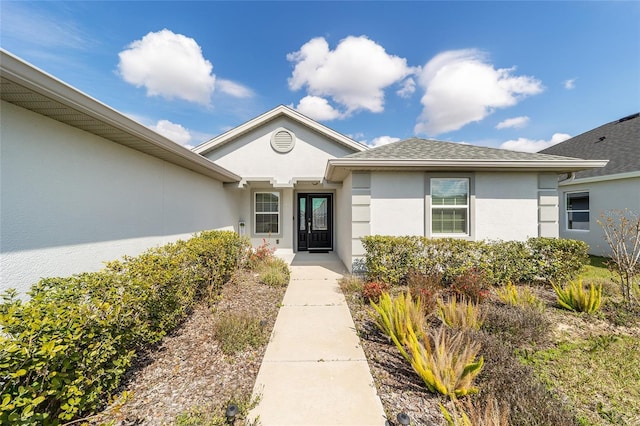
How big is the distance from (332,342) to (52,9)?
776cm

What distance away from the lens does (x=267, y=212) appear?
402 inches

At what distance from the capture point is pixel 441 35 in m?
8.36

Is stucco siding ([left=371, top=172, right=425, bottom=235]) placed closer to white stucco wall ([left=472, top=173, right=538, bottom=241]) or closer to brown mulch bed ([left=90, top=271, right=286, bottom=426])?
white stucco wall ([left=472, top=173, right=538, bottom=241])

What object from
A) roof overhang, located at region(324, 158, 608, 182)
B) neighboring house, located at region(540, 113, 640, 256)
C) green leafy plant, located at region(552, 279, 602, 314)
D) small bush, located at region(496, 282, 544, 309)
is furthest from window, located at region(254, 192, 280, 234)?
neighboring house, located at region(540, 113, 640, 256)

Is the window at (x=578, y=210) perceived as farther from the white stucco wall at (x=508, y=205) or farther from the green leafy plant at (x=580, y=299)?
the green leafy plant at (x=580, y=299)

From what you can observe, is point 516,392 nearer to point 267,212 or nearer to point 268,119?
point 267,212

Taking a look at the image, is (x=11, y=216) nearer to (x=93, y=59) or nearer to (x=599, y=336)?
(x=93, y=59)

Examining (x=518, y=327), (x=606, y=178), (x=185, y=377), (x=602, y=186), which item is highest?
(x=606, y=178)

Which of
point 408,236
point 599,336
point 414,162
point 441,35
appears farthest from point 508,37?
point 599,336

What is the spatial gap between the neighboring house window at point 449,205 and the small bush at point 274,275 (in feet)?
14.0

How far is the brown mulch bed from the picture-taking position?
7.46 feet

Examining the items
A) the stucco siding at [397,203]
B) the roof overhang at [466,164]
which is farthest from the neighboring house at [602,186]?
the stucco siding at [397,203]

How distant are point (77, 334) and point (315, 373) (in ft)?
7.77

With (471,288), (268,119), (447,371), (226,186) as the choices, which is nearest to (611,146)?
(471,288)
